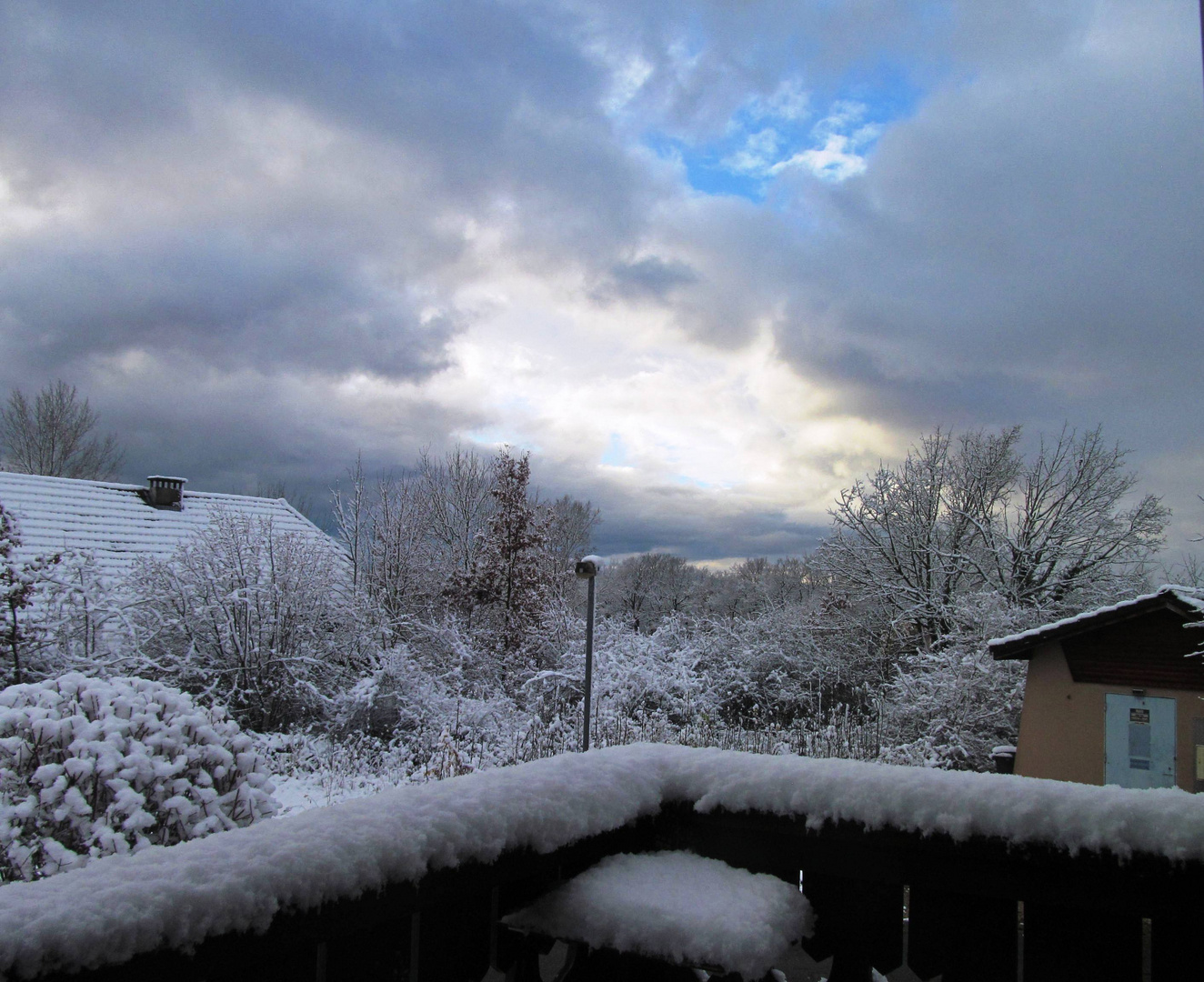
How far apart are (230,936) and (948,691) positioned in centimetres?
1318

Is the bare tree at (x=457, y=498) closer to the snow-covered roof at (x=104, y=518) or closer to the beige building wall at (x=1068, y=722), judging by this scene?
the snow-covered roof at (x=104, y=518)

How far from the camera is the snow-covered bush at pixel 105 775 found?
4.09 meters

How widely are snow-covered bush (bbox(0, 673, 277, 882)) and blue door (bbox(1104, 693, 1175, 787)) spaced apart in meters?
9.10

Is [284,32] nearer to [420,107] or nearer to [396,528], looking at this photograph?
[420,107]

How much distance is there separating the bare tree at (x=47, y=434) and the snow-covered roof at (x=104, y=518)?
9037 millimetres

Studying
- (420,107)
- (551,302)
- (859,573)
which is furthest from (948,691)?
A: (420,107)

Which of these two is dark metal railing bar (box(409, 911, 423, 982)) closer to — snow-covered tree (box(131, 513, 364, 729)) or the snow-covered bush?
the snow-covered bush

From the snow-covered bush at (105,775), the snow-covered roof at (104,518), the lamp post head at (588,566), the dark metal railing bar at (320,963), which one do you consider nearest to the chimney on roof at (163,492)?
the snow-covered roof at (104,518)

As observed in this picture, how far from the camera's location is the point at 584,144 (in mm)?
8312

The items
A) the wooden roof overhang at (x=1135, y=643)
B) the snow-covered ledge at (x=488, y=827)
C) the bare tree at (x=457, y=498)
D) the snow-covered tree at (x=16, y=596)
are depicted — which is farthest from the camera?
the bare tree at (x=457, y=498)

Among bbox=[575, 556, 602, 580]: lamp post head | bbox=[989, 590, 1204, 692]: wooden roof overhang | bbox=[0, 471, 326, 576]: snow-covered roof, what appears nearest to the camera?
bbox=[989, 590, 1204, 692]: wooden roof overhang

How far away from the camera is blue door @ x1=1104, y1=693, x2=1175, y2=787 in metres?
8.67

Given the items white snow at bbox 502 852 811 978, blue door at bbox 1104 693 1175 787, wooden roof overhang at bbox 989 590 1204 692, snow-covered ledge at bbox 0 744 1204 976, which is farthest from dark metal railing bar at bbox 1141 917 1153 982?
blue door at bbox 1104 693 1175 787

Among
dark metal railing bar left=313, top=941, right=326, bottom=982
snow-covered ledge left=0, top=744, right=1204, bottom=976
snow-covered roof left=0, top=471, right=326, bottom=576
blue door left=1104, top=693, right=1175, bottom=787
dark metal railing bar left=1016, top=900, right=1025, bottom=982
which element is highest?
snow-covered roof left=0, top=471, right=326, bottom=576
